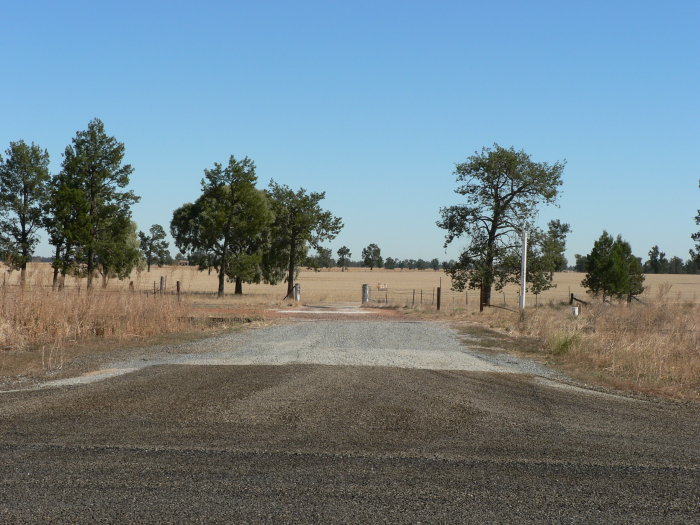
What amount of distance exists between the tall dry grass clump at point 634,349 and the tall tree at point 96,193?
27076 mm

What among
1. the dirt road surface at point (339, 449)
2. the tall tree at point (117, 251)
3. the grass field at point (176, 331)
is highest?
the tall tree at point (117, 251)

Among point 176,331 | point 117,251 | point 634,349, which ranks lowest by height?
point 176,331

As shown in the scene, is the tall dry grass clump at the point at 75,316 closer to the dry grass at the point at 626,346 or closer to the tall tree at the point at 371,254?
the dry grass at the point at 626,346

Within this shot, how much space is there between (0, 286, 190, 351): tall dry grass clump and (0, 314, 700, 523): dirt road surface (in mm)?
4930

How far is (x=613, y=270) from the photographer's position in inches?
1453

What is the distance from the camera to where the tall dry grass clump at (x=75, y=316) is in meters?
14.9

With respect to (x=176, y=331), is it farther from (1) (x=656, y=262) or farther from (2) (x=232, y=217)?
(1) (x=656, y=262)

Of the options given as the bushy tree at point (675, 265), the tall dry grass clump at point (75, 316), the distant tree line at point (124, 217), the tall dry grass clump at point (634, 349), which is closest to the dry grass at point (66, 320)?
the tall dry grass clump at point (75, 316)

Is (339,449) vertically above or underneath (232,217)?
underneath

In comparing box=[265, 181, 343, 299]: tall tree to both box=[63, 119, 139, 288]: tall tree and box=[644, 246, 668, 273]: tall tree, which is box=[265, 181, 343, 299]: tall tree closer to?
box=[63, 119, 139, 288]: tall tree

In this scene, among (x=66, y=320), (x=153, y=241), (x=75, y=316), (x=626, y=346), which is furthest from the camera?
(x=153, y=241)

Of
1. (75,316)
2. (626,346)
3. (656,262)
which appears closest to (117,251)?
(75,316)

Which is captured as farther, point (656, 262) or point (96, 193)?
point (656, 262)

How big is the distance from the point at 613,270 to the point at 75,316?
2974cm
